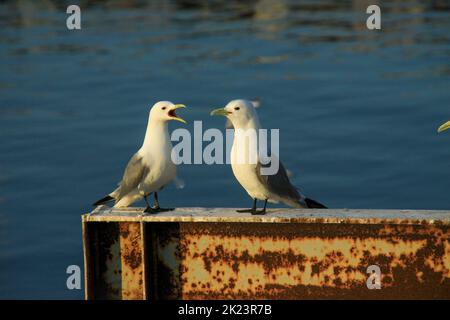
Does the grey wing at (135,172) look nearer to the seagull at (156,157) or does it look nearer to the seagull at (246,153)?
the seagull at (156,157)

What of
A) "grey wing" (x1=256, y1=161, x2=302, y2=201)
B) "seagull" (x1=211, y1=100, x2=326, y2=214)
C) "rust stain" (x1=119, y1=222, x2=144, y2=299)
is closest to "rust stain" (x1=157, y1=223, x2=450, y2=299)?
"rust stain" (x1=119, y1=222, x2=144, y2=299)

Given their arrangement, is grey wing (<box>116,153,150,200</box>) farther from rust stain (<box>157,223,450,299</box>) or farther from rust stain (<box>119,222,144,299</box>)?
rust stain (<box>157,223,450,299</box>)

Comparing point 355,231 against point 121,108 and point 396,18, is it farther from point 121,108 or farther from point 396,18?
point 396,18

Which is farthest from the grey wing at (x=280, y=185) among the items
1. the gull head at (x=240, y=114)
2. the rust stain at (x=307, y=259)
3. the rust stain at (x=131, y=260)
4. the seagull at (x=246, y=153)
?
the rust stain at (x=131, y=260)

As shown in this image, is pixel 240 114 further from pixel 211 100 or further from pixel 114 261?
pixel 211 100

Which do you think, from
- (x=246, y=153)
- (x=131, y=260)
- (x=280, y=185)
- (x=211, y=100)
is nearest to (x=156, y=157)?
(x=246, y=153)

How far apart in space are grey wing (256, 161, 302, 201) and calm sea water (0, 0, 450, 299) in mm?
4034

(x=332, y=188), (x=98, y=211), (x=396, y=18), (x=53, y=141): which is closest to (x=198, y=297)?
(x=98, y=211)

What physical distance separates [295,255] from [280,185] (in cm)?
103

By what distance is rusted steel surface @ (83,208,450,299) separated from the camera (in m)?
7.89

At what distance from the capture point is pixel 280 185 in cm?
893

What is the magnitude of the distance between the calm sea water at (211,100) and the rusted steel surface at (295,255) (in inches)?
157

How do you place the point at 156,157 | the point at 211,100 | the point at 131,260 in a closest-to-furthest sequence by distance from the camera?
1. the point at 131,260
2. the point at 156,157
3. the point at 211,100

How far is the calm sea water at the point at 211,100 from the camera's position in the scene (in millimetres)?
14805
